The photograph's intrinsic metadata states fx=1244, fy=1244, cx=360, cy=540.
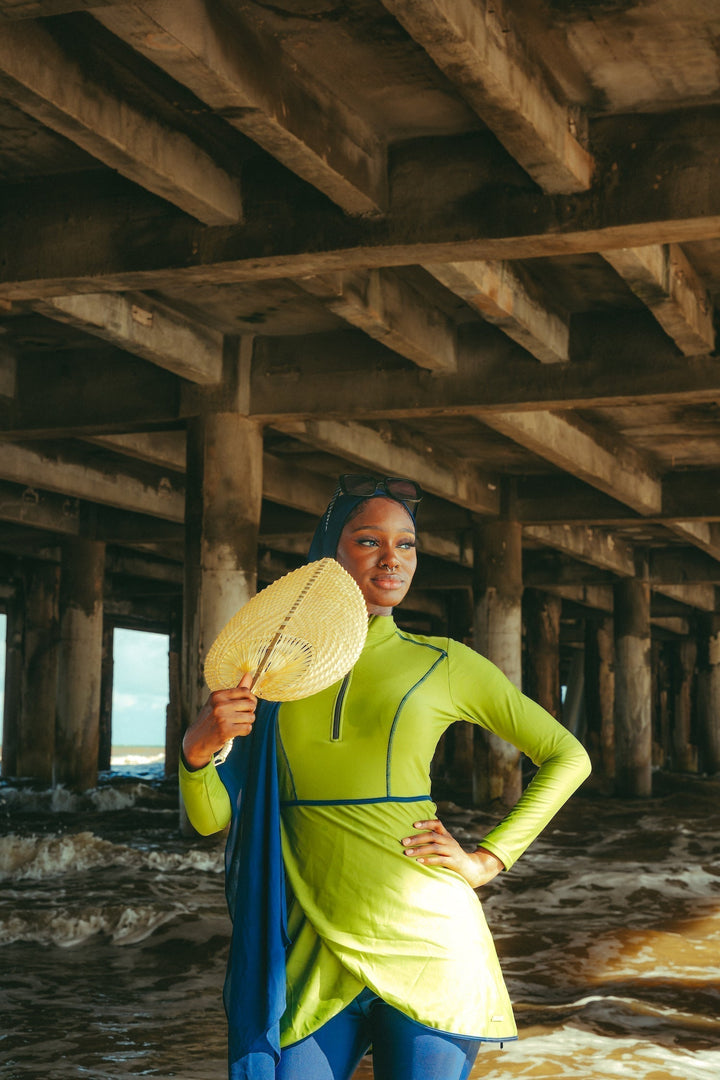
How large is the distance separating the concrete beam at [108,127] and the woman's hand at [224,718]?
4.52 m

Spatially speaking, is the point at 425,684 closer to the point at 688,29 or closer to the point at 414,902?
the point at 414,902

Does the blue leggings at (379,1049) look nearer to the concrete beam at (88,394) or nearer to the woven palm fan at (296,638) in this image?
the woven palm fan at (296,638)

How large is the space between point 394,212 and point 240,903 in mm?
5855

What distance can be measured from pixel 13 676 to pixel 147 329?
1662 centimetres

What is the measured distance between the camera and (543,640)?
88.9 feet

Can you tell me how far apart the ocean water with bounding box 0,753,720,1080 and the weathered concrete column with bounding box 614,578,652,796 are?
7089 millimetres

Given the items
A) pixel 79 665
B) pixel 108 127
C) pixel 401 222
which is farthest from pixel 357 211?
pixel 79 665

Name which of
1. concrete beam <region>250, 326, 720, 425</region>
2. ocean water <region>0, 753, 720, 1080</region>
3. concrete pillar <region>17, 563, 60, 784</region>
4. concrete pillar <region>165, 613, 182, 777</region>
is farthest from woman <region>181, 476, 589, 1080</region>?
concrete pillar <region>165, 613, 182, 777</region>

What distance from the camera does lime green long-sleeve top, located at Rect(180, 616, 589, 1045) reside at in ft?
7.50

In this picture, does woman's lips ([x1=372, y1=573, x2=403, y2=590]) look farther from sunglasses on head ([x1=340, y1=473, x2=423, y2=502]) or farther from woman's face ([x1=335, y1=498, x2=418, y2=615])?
sunglasses on head ([x1=340, y1=473, x2=423, y2=502])

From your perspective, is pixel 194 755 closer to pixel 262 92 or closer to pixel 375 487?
pixel 375 487

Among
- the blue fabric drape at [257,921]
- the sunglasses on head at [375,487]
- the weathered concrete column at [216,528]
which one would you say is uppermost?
the weathered concrete column at [216,528]

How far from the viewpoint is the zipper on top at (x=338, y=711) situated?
245 centimetres

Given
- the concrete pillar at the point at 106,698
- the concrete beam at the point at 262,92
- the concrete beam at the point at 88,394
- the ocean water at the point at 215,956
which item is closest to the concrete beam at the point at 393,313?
the concrete beam at the point at 262,92
